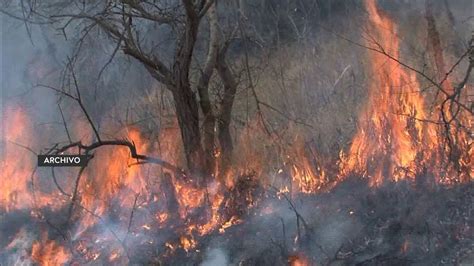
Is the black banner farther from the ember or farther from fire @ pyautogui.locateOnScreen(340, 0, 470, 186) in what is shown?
fire @ pyautogui.locateOnScreen(340, 0, 470, 186)

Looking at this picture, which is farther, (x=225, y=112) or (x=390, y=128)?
(x=225, y=112)

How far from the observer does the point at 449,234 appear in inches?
229

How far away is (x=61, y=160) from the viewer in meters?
8.48

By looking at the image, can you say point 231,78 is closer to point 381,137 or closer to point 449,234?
point 381,137

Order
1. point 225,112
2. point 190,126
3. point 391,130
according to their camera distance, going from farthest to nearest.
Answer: point 225,112
point 190,126
point 391,130

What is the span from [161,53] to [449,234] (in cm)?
518

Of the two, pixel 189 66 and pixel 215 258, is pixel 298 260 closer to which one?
pixel 215 258

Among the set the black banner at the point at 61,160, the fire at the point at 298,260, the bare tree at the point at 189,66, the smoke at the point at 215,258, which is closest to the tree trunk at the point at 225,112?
the bare tree at the point at 189,66

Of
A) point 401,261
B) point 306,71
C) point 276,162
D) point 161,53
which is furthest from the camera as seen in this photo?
point 161,53

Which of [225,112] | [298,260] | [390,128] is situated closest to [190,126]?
[225,112]

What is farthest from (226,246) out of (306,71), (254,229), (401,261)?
(306,71)

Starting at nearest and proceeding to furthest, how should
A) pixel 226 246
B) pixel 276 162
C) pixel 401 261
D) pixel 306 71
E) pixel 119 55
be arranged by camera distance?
pixel 401 261, pixel 226 246, pixel 276 162, pixel 306 71, pixel 119 55

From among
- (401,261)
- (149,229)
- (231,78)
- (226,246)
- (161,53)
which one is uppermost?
(161,53)

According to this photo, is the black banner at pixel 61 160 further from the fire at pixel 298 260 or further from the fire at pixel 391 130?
the fire at pixel 391 130
